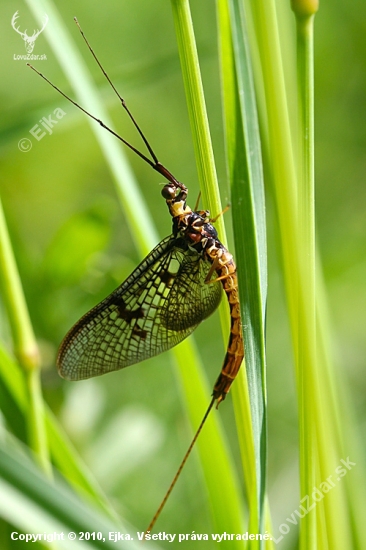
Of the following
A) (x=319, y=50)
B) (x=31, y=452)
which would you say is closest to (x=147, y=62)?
(x=31, y=452)

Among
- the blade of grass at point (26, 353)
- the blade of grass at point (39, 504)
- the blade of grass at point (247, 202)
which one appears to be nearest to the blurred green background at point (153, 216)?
the blade of grass at point (26, 353)

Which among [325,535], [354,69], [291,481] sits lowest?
[325,535]

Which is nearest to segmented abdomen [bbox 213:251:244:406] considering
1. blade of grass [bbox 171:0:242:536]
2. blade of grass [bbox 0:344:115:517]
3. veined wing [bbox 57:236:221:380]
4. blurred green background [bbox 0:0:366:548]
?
blade of grass [bbox 171:0:242:536]

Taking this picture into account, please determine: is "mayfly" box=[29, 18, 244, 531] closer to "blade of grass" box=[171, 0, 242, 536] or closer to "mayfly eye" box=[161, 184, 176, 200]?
"mayfly eye" box=[161, 184, 176, 200]

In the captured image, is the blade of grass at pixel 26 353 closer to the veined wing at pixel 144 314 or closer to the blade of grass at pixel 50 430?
the blade of grass at pixel 50 430

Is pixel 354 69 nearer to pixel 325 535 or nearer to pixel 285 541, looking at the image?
pixel 285 541

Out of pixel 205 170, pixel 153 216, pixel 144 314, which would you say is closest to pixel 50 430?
pixel 144 314

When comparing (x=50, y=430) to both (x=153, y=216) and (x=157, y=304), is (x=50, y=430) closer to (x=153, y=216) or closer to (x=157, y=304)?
(x=157, y=304)
